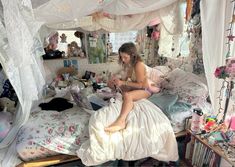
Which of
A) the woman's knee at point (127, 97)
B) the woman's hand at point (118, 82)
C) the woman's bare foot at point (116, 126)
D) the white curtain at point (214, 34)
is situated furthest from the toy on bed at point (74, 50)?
the white curtain at point (214, 34)

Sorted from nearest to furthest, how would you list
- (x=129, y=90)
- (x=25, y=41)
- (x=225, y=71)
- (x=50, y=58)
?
(x=25, y=41) < (x=225, y=71) < (x=129, y=90) < (x=50, y=58)

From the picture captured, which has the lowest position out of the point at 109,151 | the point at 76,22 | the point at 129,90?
the point at 109,151

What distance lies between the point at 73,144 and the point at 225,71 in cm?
144

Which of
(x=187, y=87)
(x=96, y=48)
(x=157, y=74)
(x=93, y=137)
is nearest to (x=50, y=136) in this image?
(x=93, y=137)

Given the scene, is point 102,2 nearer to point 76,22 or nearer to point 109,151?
point 76,22

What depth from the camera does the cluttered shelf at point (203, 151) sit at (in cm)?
167

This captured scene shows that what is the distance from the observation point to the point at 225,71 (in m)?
1.63

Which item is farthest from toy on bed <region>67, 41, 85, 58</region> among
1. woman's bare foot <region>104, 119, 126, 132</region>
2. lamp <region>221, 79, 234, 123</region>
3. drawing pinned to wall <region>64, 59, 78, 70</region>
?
lamp <region>221, 79, 234, 123</region>

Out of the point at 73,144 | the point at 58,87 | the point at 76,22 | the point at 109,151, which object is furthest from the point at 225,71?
the point at 58,87

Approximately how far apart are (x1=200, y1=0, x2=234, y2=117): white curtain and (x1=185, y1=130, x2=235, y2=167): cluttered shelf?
40 centimetres

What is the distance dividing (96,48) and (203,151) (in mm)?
2366

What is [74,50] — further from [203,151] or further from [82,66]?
[203,151]

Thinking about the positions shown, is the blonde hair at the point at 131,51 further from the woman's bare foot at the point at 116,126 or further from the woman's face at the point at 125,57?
the woman's bare foot at the point at 116,126

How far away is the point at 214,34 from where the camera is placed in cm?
178
